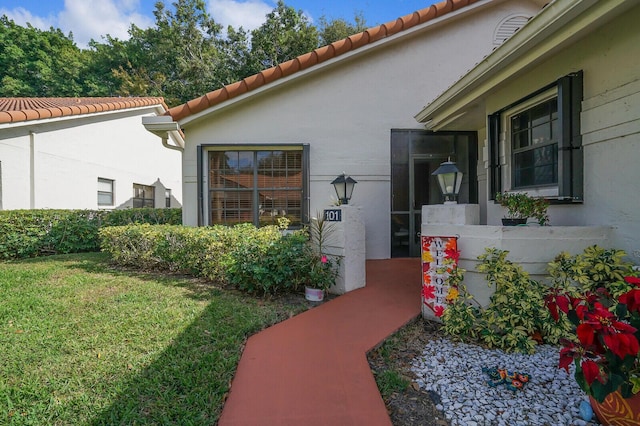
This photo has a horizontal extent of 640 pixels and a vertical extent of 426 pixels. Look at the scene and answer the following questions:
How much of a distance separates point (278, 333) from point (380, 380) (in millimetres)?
1140

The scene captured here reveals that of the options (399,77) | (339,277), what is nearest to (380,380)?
(339,277)

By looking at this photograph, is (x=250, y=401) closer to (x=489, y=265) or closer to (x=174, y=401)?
(x=174, y=401)

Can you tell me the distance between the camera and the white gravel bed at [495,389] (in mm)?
1845

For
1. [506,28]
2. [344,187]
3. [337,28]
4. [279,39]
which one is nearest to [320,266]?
[344,187]

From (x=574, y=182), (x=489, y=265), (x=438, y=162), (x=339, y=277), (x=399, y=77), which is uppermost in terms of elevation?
(x=399, y=77)

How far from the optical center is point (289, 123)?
599 centimetres

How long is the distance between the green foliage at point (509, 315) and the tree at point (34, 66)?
78.1 feet

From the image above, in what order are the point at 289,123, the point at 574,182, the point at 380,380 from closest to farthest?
the point at 380,380, the point at 574,182, the point at 289,123

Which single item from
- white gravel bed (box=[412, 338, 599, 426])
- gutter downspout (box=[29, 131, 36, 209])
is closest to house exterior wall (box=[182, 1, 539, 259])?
white gravel bed (box=[412, 338, 599, 426])

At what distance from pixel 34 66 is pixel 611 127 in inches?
1070

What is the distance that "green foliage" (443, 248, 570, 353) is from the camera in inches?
104

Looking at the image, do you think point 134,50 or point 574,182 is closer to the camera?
point 574,182

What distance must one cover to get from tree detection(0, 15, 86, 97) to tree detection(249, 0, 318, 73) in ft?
40.9

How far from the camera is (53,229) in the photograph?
7039mm
